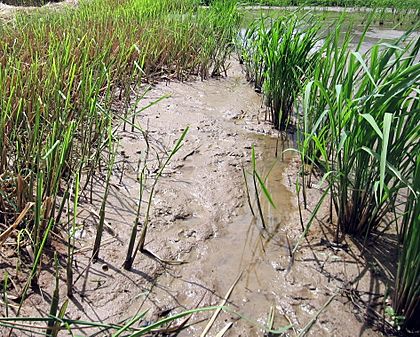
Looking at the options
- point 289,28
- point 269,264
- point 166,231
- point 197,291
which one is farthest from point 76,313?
point 289,28

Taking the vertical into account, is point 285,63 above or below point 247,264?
above

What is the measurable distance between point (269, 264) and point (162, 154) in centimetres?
106

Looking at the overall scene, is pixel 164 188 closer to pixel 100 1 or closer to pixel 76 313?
pixel 76 313

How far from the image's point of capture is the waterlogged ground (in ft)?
4.22

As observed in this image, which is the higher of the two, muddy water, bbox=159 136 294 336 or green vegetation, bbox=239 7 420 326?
green vegetation, bbox=239 7 420 326

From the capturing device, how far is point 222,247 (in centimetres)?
164

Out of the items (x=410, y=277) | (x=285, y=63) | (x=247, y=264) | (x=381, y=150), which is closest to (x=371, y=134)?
(x=381, y=150)

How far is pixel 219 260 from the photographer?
1557 mm

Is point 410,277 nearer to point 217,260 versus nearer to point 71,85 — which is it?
point 217,260

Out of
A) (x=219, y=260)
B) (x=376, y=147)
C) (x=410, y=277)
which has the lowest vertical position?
(x=219, y=260)

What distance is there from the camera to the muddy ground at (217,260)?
1.29m

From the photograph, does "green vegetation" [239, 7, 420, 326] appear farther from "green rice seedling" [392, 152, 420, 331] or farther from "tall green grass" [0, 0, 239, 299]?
"tall green grass" [0, 0, 239, 299]

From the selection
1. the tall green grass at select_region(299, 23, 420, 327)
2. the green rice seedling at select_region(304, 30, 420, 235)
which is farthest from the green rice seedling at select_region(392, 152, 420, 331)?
the green rice seedling at select_region(304, 30, 420, 235)

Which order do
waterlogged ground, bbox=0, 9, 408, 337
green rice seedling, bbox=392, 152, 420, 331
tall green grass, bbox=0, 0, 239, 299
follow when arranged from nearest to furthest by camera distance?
green rice seedling, bbox=392, 152, 420, 331 → waterlogged ground, bbox=0, 9, 408, 337 → tall green grass, bbox=0, 0, 239, 299
